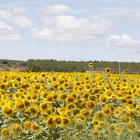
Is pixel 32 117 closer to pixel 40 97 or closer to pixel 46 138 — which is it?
pixel 46 138

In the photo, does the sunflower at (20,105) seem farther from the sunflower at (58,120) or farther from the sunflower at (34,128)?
the sunflower at (58,120)

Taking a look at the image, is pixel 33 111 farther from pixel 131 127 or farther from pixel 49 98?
pixel 131 127

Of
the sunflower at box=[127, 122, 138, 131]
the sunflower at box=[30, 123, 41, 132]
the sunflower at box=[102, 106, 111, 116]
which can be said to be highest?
the sunflower at box=[102, 106, 111, 116]

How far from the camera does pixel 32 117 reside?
5305 millimetres

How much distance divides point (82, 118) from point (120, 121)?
772 millimetres

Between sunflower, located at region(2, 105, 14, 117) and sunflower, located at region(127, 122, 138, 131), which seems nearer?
sunflower, located at region(127, 122, 138, 131)

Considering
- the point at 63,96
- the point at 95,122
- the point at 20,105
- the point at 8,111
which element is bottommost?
the point at 95,122

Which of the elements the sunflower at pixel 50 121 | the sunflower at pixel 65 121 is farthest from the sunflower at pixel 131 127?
the sunflower at pixel 50 121

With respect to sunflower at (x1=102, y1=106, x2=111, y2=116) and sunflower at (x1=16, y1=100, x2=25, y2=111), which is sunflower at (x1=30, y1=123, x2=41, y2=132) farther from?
sunflower at (x1=102, y1=106, x2=111, y2=116)

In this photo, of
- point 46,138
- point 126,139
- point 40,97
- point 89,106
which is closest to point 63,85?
point 40,97

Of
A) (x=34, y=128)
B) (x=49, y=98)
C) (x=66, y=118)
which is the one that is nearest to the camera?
(x=66, y=118)

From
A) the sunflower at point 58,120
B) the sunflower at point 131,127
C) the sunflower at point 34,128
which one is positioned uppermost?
the sunflower at point 58,120

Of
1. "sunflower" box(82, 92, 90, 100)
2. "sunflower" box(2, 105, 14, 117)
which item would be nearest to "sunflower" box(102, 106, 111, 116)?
"sunflower" box(82, 92, 90, 100)

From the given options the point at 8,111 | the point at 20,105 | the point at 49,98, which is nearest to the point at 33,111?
the point at 20,105
